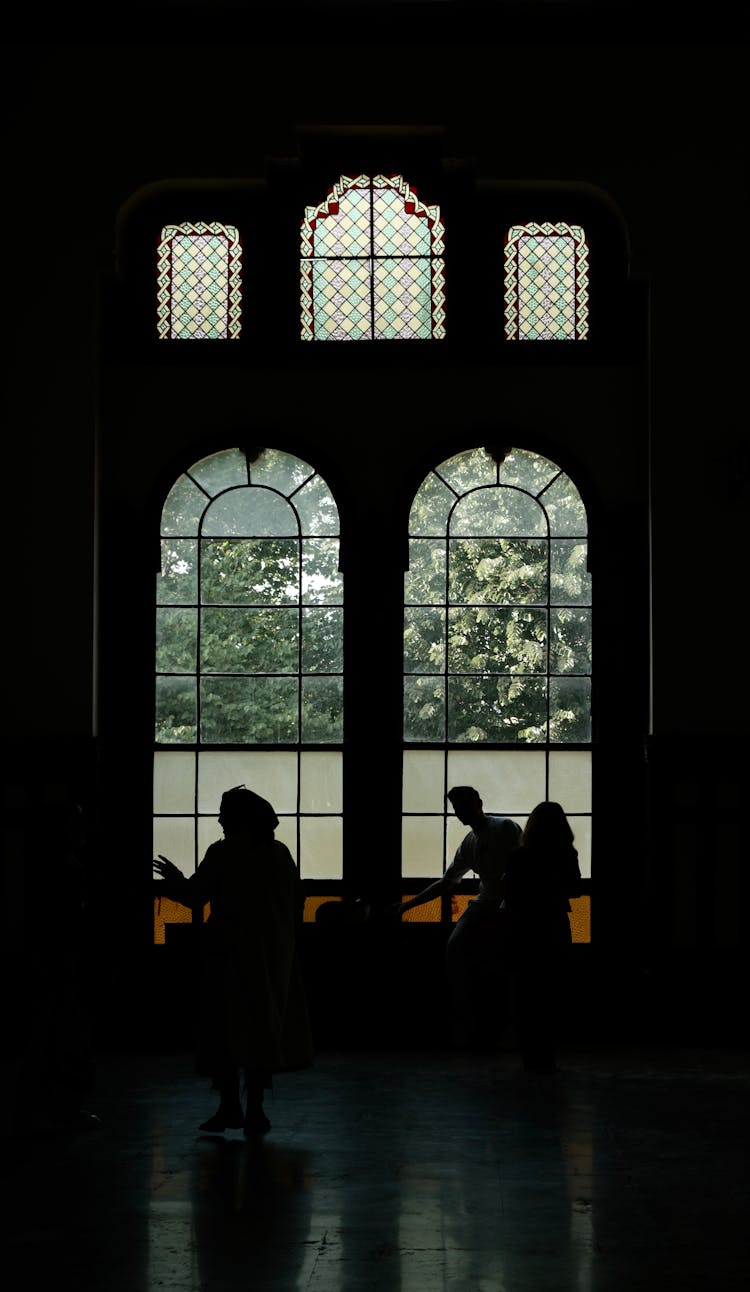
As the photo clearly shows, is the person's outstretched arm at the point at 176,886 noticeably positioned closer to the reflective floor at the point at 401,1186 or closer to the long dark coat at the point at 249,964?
the long dark coat at the point at 249,964

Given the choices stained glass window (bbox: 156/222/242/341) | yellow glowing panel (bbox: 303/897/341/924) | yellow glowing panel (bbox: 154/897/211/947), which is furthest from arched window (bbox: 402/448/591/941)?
stained glass window (bbox: 156/222/242/341)

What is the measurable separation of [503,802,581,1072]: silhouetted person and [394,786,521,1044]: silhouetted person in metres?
0.42

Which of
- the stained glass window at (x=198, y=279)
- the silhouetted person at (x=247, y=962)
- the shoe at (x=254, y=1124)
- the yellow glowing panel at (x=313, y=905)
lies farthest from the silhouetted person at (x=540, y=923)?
the stained glass window at (x=198, y=279)

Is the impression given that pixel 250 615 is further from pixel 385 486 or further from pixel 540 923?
pixel 540 923

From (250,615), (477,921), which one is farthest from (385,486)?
(477,921)

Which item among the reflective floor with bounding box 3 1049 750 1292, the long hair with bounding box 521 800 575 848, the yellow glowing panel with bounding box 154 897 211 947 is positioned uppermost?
the long hair with bounding box 521 800 575 848

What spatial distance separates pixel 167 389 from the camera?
26.5 feet

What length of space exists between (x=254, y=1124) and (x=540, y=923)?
1.68 m

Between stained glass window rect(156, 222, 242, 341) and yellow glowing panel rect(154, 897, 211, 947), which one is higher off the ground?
stained glass window rect(156, 222, 242, 341)

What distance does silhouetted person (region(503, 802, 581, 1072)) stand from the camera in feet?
22.4

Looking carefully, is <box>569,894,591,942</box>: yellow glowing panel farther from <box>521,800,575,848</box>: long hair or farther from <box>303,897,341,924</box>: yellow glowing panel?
<box>303,897,341,924</box>: yellow glowing panel
